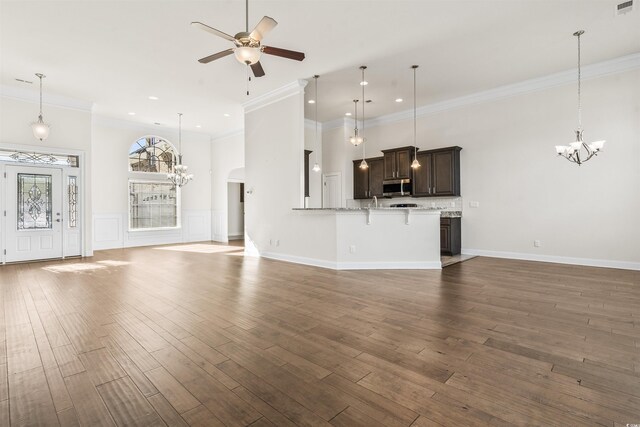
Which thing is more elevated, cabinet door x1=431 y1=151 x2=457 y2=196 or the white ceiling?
the white ceiling

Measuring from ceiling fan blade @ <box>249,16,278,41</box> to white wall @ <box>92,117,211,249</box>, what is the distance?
7.94 meters

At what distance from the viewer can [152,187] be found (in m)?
→ 9.68

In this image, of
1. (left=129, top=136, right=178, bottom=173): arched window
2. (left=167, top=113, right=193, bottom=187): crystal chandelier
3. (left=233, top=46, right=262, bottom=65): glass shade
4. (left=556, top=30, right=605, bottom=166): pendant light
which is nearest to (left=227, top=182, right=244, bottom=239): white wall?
(left=167, top=113, right=193, bottom=187): crystal chandelier

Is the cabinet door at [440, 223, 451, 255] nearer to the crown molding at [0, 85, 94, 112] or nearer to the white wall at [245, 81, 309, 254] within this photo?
the white wall at [245, 81, 309, 254]

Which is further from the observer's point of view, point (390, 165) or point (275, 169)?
point (390, 165)

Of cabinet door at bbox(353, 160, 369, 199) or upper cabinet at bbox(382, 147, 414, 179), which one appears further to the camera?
cabinet door at bbox(353, 160, 369, 199)

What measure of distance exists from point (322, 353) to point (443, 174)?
623cm

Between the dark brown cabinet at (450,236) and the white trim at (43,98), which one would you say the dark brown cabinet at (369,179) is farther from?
the white trim at (43,98)

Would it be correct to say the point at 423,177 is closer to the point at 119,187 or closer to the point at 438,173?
the point at 438,173

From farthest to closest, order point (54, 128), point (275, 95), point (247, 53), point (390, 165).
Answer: point (390, 165) < point (54, 128) < point (275, 95) < point (247, 53)

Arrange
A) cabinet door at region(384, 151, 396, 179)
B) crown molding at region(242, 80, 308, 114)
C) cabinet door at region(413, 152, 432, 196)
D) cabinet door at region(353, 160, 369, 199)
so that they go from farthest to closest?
cabinet door at region(353, 160, 369, 199)
cabinet door at region(384, 151, 396, 179)
cabinet door at region(413, 152, 432, 196)
crown molding at region(242, 80, 308, 114)

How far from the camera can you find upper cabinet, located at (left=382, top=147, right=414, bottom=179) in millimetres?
7858

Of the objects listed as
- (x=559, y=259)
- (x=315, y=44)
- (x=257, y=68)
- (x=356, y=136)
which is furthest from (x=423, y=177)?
(x=257, y=68)

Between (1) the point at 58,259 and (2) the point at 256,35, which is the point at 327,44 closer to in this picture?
(2) the point at 256,35
